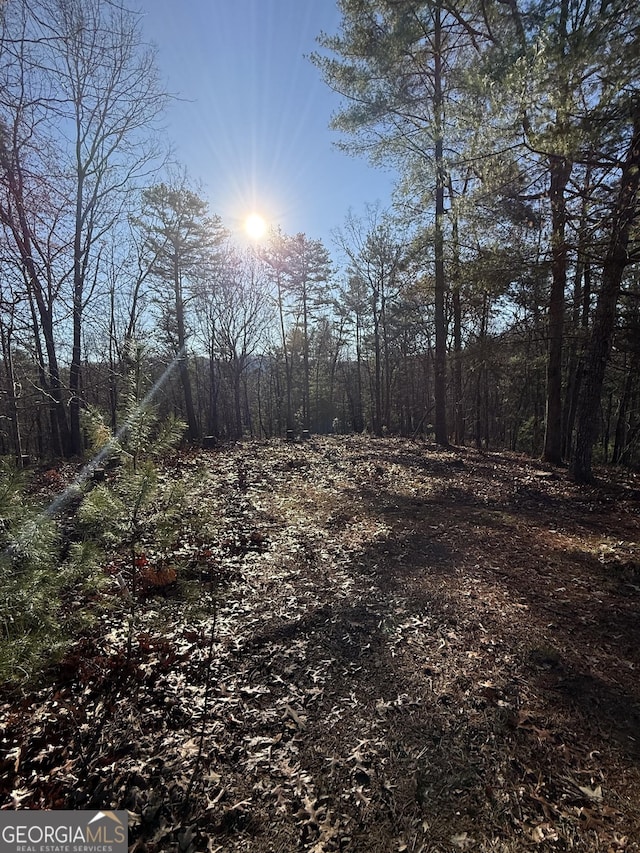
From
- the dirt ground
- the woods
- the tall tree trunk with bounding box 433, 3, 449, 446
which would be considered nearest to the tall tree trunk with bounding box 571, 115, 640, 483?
the woods

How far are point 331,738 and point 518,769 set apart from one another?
107cm

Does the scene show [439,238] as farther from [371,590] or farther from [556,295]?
[371,590]

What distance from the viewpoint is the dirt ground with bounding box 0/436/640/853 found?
6.31 ft

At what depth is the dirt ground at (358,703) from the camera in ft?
6.31

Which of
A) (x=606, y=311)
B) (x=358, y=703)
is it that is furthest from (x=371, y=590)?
(x=606, y=311)

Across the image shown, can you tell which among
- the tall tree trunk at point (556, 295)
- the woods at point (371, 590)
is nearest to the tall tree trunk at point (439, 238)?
the woods at point (371, 590)

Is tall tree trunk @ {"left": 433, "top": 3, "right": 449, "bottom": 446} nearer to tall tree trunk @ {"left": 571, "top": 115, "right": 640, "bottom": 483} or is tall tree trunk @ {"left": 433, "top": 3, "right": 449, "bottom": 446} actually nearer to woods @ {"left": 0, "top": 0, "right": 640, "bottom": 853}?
woods @ {"left": 0, "top": 0, "right": 640, "bottom": 853}

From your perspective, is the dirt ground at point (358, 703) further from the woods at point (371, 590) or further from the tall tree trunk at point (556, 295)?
the tall tree trunk at point (556, 295)

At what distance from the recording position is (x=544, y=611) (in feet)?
11.6

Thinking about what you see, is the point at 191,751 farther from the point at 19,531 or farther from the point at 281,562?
the point at 281,562

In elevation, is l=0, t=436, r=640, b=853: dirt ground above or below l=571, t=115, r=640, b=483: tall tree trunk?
below

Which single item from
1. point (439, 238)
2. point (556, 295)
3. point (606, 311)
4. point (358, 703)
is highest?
point (439, 238)

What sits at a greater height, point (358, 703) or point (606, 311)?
point (606, 311)

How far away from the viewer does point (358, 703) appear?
8.69ft
